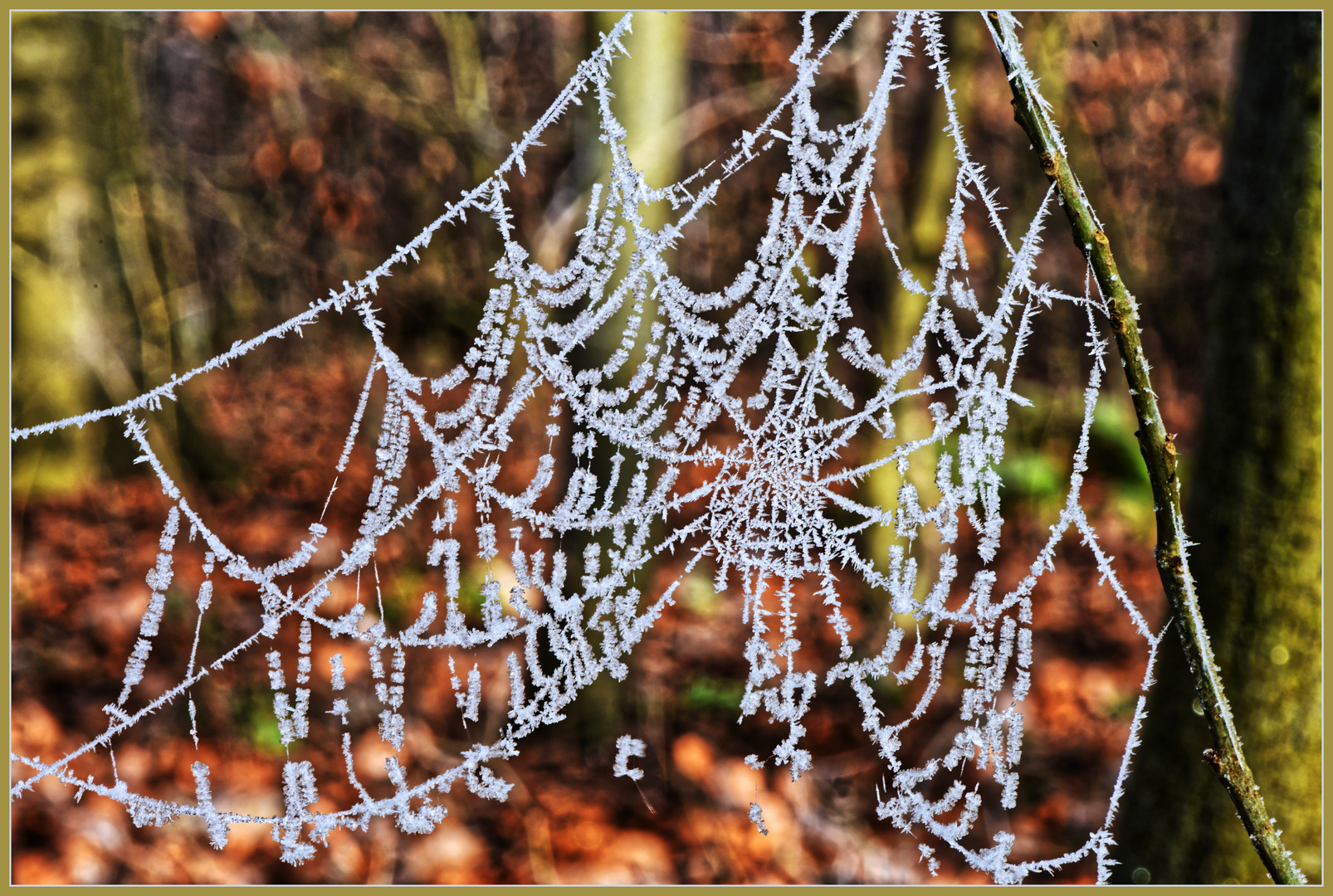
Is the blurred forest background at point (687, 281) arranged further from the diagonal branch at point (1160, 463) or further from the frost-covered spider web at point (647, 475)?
the diagonal branch at point (1160, 463)

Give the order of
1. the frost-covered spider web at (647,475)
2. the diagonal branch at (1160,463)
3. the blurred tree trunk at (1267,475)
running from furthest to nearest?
the frost-covered spider web at (647,475)
the blurred tree trunk at (1267,475)
the diagonal branch at (1160,463)

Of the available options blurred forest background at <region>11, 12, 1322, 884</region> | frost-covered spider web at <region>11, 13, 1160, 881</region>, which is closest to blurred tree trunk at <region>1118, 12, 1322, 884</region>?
blurred forest background at <region>11, 12, 1322, 884</region>

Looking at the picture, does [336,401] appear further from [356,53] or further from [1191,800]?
[1191,800]

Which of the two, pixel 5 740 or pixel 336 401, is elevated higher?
pixel 336 401

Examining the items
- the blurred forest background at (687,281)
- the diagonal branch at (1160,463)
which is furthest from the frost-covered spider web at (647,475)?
the diagonal branch at (1160,463)

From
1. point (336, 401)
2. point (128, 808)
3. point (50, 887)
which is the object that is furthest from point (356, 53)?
point (50, 887)

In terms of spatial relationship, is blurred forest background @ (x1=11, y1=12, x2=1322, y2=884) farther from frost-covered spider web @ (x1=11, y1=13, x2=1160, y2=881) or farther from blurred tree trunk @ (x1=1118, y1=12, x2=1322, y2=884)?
frost-covered spider web @ (x1=11, y1=13, x2=1160, y2=881)

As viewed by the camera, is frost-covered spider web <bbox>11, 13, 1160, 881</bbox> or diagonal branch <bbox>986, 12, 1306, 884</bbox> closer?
diagonal branch <bbox>986, 12, 1306, 884</bbox>
